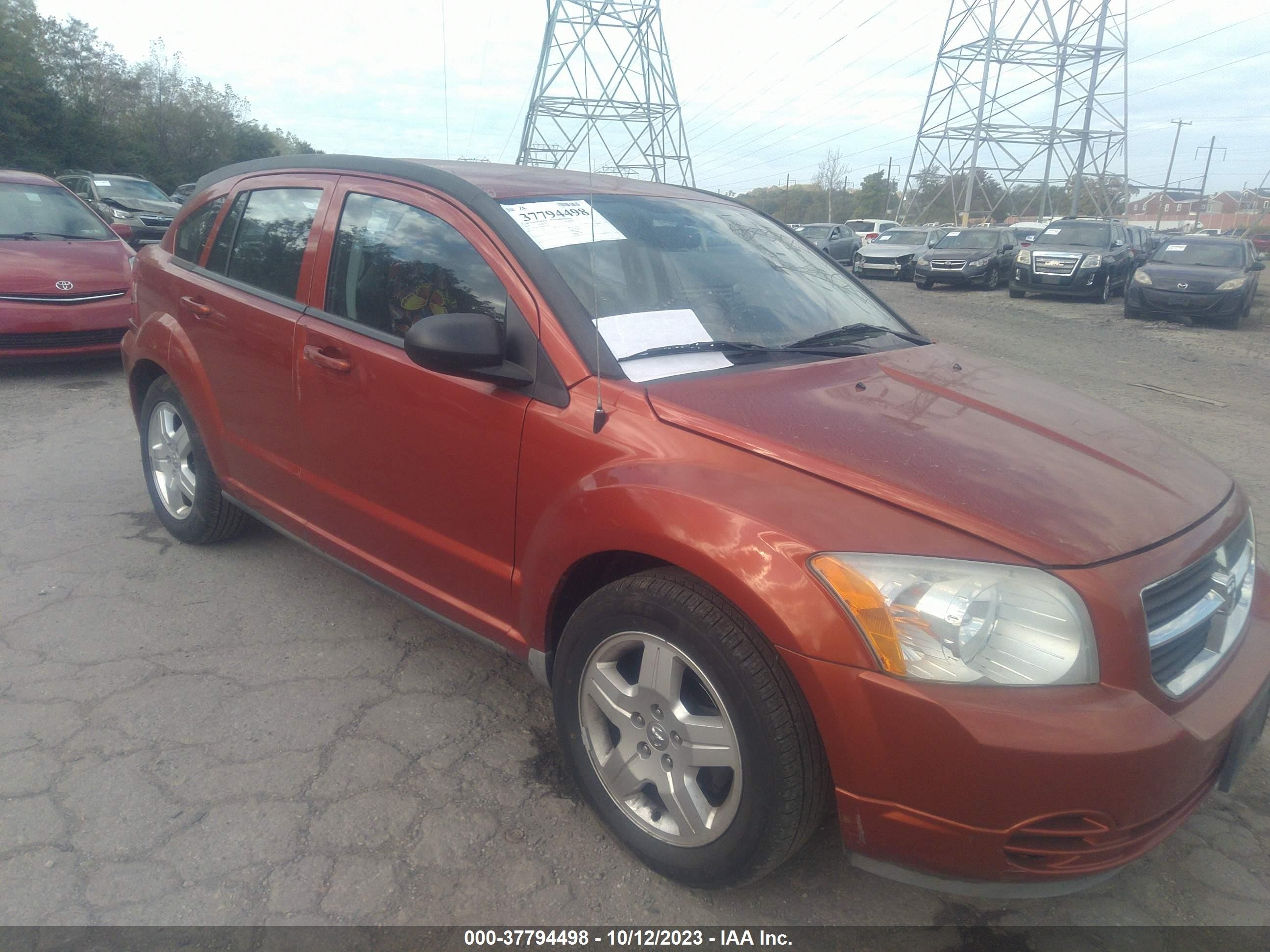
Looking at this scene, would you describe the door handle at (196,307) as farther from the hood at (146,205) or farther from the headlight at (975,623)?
the hood at (146,205)

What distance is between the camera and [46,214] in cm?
816

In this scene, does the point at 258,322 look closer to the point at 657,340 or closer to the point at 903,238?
the point at 657,340

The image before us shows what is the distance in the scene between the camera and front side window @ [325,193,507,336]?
271 cm

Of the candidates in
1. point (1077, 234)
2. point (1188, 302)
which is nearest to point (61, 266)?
point (1188, 302)

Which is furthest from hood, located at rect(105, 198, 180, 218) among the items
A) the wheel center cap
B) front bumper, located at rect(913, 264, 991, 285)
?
the wheel center cap

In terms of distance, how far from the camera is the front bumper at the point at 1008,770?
5.68ft

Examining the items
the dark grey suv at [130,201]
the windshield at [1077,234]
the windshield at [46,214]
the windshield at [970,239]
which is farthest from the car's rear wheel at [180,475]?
the windshield at [970,239]

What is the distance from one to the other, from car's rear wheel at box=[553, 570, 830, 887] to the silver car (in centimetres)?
2277

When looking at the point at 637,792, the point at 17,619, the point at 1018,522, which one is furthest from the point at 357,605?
the point at 1018,522

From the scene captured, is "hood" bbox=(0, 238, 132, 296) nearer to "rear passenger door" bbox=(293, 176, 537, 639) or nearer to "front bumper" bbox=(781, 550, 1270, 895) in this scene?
"rear passenger door" bbox=(293, 176, 537, 639)

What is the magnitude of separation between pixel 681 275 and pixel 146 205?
60.4ft

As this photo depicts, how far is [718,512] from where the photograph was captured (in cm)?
200

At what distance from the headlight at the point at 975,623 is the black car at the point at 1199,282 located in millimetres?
15351

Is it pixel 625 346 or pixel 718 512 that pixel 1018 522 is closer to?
pixel 718 512
